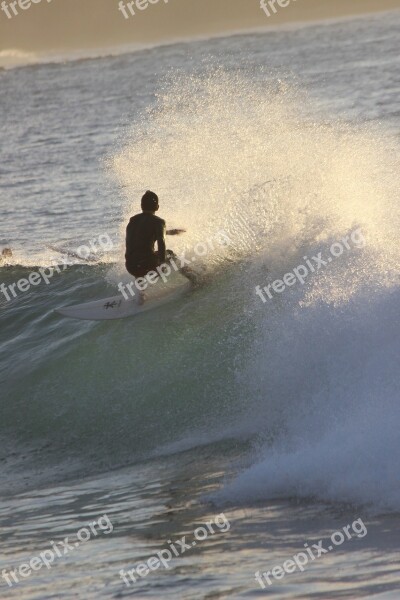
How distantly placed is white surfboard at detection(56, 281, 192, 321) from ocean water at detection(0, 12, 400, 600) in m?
0.16

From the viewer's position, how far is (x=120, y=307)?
53.6 feet

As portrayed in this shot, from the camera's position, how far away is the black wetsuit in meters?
15.3

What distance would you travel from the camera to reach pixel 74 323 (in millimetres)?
17531

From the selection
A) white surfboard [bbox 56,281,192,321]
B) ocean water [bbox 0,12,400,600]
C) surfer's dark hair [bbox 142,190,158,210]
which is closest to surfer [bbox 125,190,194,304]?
surfer's dark hair [bbox 142,190,158,210]

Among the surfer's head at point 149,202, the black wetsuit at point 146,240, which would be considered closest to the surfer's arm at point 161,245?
the black wetsuit at point 146,240

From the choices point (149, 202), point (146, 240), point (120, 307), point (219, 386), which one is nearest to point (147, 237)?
point (146, 240)

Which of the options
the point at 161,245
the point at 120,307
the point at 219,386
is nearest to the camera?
the point at 219,386

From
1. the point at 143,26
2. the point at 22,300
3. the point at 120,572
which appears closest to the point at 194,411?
the point at 120,572

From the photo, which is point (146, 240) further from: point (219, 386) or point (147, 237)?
point (219, 386)

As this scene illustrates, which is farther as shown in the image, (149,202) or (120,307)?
(120,307)

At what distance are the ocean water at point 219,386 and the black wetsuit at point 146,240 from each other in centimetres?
111

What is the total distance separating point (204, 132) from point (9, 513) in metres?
12.5

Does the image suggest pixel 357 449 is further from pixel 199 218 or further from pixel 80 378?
pixel 199 218

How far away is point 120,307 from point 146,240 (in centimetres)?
136
